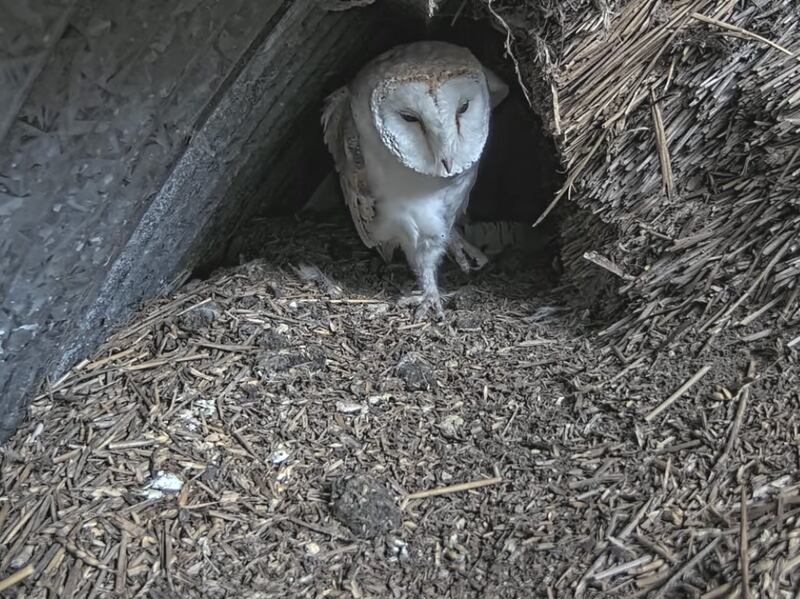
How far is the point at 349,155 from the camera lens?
2.58m

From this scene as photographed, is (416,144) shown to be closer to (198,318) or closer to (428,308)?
(428,308)

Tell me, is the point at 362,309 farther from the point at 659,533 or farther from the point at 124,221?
the point at 659,533

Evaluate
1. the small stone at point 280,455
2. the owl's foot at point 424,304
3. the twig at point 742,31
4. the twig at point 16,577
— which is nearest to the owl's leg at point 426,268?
the owl's foot at point 424,304

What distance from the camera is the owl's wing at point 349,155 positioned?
255 cm

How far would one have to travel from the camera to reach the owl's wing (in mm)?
2547

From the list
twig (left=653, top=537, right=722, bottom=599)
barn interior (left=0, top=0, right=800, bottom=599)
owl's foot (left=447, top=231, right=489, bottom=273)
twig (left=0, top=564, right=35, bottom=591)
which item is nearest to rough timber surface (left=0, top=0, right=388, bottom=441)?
barn interior (left=0, top=0, right=800, bottom=599)

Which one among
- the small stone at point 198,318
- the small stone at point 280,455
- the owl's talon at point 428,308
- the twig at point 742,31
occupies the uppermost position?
the twig at point 742,31

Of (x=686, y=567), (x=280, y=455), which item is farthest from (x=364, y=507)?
(x=686, y=567)

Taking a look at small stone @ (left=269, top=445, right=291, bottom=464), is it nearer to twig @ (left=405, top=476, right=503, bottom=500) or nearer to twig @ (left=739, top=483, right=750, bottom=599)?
twig @ (left=405, top=476, right=503, bottom=500)

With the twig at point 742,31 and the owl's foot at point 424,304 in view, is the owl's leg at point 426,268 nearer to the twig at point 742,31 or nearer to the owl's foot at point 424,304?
the owl's foot at point 424,304

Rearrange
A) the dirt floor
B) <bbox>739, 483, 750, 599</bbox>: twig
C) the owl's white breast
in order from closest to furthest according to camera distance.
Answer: <bbox>739, 483, 750, 599</bbox>: twig
the dirt floor
the owl's white breast

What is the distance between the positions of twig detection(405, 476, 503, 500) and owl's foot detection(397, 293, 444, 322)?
79cm

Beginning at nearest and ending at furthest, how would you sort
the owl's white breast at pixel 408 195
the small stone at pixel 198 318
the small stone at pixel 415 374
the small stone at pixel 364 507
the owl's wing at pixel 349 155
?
the small stone at pixel 364 507 < the small stone at pixel 415 374 < the small stone at pixel 198 318 < the owl's white breast at pixel 408 195 < the owl's wing at pixel 349 155

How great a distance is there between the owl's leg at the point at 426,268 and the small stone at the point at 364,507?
0.89m
